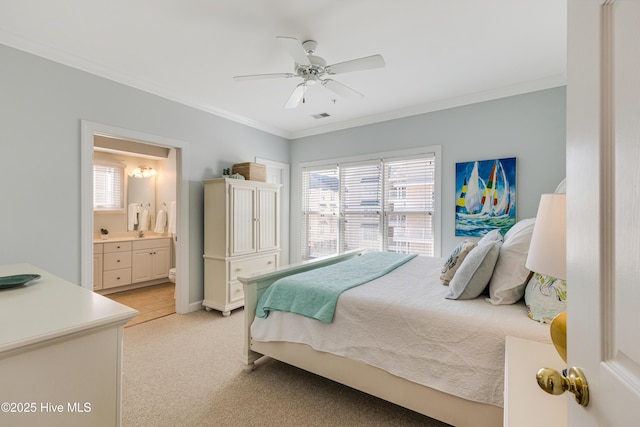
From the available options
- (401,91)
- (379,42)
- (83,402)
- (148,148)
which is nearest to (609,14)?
(83,402)

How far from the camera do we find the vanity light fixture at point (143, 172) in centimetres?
528

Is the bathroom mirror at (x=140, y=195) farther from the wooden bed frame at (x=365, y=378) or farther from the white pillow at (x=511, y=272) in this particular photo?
the white pillow at (x=511, y=272)

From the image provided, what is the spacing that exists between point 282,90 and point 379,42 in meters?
1.35

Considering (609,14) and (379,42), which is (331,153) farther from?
(609,14)

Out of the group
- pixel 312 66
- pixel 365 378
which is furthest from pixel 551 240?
pixel 312 66

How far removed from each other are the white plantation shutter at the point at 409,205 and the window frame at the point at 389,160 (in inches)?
1.9

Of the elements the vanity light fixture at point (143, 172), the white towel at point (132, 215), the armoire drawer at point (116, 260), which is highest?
the vanity light fixture at point (143, 172)

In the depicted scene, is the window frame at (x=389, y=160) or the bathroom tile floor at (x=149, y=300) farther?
the window frame at (x=389, y=160)

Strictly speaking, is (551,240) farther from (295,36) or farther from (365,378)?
(295,36)

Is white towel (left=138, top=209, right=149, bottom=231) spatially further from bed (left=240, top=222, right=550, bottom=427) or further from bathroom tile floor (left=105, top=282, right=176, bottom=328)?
bed (left=240, top=222, right=550, bottom=427)

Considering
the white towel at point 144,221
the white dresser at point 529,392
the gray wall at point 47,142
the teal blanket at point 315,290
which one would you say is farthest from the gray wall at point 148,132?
the white dresser at point 529,392

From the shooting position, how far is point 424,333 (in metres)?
1.61

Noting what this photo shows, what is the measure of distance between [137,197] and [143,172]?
0.48 m

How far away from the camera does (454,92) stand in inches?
136
